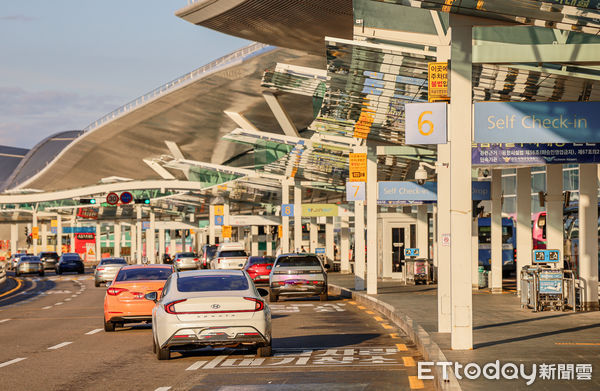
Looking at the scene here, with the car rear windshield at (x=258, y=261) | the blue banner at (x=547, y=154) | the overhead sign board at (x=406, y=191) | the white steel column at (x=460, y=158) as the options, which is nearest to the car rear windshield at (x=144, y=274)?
the blue banner at (x=547, y=154)

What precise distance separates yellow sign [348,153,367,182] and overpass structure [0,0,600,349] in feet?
2.32

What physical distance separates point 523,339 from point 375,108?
14.5 m

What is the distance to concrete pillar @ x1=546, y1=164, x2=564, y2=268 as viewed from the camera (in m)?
26.9

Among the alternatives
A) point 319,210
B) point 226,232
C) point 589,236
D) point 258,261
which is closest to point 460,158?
point 589,236

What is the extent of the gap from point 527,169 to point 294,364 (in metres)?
17.5

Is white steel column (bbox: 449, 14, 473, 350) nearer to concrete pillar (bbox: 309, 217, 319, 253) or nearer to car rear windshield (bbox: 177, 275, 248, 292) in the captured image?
car rear windshield (bbox: 177, 275, 248, 292)

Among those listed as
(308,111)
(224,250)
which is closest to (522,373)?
(224,250)

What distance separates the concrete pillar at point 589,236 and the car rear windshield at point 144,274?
9.95 metres

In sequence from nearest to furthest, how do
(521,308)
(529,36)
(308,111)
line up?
(529,36), (521,308), (308,111)

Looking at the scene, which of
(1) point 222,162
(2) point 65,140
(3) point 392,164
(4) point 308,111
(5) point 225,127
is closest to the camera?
(3) point 392,164

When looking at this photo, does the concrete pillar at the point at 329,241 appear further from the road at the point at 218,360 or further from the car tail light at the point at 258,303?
the car tail light at the point at 258,303

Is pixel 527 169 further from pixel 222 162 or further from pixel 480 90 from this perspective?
pixel 222 162

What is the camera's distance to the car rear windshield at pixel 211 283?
15750 mm

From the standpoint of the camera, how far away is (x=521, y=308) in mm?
24234
